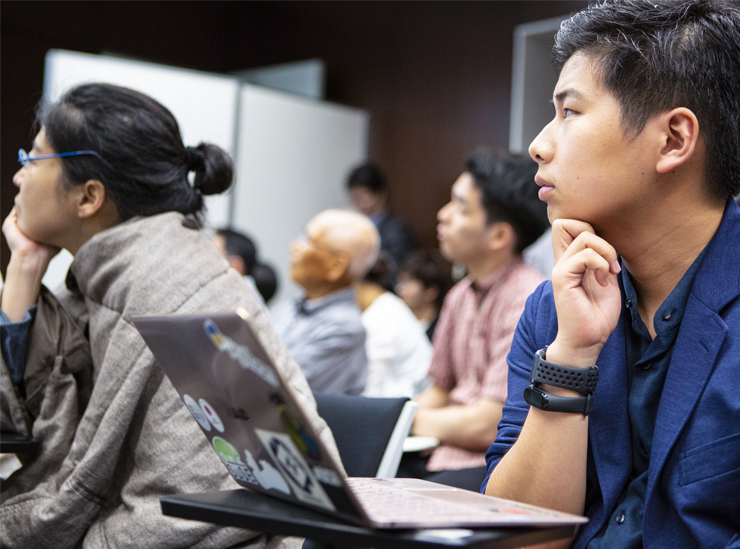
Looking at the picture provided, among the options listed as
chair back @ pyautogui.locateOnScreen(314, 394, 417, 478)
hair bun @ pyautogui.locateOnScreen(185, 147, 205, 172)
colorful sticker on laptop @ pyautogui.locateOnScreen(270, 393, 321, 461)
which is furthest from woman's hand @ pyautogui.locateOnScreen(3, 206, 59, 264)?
colorful sticker on laptop @ pyautogui.locateOnScreen(270, 393, 321, 461)

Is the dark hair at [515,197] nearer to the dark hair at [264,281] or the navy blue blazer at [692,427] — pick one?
the navy blue blazer at [692,427]

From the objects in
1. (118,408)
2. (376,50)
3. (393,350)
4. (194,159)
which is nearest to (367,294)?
(393,350)

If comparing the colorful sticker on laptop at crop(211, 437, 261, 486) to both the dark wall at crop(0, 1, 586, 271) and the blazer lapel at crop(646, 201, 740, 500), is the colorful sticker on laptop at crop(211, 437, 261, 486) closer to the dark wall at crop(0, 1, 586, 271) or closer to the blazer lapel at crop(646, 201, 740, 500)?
the blazer lapel at crop(646, 201, 740, 500)

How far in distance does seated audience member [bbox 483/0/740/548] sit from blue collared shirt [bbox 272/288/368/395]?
146cm

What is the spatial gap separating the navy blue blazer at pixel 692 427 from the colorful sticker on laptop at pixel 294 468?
1.44 ft

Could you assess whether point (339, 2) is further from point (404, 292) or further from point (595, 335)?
point (595, 335)

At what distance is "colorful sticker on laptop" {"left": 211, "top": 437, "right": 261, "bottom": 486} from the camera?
868mm

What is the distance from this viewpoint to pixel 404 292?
14.6 ft

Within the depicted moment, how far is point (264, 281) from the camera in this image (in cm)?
378

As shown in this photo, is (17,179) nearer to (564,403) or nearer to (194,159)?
(194,159)

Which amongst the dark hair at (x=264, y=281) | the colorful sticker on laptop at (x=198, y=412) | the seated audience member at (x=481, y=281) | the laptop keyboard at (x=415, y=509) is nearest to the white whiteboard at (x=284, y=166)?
the dark hair at (x=264, y=281)

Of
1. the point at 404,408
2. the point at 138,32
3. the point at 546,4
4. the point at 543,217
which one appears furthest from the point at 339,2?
the point at 404,408

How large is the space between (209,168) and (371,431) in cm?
67

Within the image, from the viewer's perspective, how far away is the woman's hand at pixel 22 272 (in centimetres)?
151
